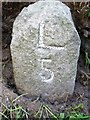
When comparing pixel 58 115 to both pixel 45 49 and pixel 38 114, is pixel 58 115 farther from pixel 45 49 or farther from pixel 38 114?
pixel 45 49

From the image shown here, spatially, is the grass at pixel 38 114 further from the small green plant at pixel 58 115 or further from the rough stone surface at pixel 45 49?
the rough stone surface at pixel 45 49

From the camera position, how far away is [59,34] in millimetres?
1745

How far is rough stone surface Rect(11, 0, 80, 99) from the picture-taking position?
1739 millimetres

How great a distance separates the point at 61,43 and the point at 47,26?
111 millimetres

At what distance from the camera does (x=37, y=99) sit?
1.94 meters

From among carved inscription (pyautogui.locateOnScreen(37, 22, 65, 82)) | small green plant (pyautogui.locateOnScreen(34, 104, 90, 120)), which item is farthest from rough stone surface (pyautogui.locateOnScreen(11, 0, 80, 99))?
small green plant (pyautogui.locateOnScreen(34, 104, 90, 120))

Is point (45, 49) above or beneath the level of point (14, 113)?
above

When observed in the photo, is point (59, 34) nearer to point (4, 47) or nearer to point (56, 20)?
point (56, 20)

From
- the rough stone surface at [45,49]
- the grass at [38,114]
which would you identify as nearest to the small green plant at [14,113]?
the grass at [38,114]

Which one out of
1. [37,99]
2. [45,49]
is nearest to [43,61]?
[45,49]

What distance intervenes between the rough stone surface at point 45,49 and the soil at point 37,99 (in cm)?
6

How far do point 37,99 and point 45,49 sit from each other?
0.31 metres

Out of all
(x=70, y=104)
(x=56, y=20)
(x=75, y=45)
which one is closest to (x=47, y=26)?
(x=56, y=20)

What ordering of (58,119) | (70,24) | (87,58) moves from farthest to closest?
1. (87,58)
2. (58,119)
3. (70,24)
